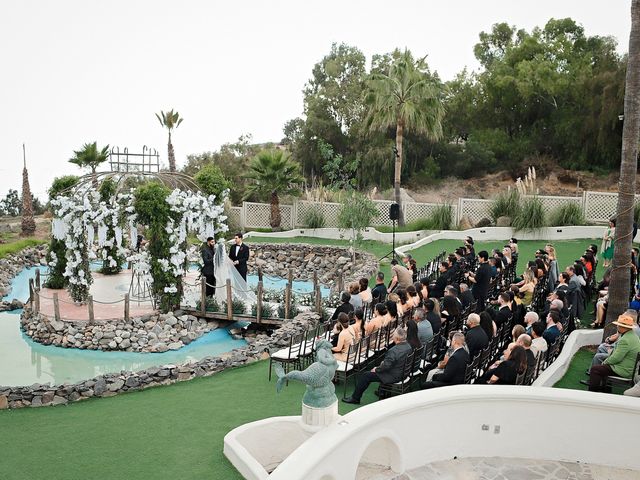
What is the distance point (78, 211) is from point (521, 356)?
12.2 m

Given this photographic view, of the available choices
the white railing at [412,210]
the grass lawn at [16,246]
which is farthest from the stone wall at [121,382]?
the grass lawn at [16,246]

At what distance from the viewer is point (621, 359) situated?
7.78m

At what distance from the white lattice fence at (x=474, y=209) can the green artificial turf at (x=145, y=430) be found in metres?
17.2

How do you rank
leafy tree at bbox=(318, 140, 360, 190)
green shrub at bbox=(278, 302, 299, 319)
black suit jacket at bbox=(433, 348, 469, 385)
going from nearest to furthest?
1. black suit jacket at bbox=(433, 348, 469, 385)
2. green shrub at bbox=(278, 302, 299, 319)
3. leafy tree at bbox=(318, 140, 360, 190)

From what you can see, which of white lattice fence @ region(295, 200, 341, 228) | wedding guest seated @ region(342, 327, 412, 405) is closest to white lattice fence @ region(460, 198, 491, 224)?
white lattice fence @ region(295, 200, 341, 228)

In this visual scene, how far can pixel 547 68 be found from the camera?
34719 millimetres

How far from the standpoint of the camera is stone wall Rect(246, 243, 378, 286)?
21.6 meters

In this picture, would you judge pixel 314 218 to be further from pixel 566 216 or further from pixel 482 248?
pixel 566 216

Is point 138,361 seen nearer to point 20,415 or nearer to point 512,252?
point 20,415

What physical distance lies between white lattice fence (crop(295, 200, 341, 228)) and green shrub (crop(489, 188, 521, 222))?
284 inches

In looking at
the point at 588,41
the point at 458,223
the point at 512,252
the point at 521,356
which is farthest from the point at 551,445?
the point at 588,41

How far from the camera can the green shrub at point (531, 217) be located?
22.9 meters

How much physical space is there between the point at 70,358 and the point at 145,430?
Answer: 6.32m

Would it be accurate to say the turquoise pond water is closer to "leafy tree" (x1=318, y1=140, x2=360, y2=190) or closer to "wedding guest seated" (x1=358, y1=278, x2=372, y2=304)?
"wedding guest seated" (x1=358, y1=278, x2=372, y2=304)
